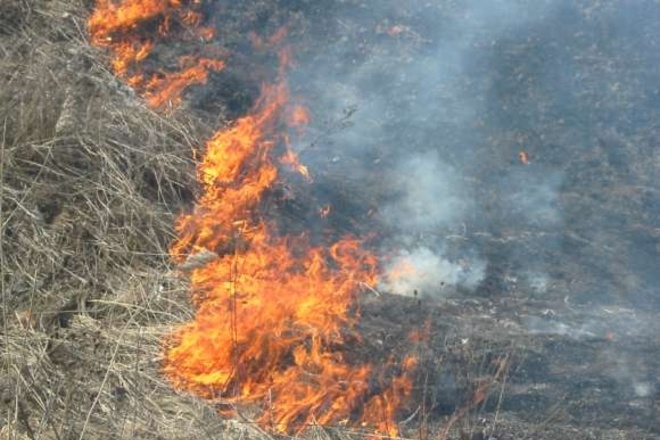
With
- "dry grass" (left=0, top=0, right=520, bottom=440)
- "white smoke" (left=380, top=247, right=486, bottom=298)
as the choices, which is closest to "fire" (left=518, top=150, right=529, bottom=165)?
"white smoke" (left=380, top=247, right=486, bottom=298)

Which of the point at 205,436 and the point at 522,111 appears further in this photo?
the point at 522,111

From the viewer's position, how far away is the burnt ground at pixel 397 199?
3.69 meters

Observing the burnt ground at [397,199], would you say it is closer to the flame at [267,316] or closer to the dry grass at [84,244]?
the dry grass at [84,244]

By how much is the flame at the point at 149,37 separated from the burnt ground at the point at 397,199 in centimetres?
15

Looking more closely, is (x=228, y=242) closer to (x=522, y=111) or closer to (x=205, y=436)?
(x=205, y=436)

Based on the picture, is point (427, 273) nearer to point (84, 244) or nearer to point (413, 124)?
point (413, 124)

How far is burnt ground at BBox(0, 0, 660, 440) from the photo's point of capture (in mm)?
3688

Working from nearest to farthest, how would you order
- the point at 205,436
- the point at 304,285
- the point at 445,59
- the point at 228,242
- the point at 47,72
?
the point at 205,436 < the point at 304,285 < the point at 228,242 < the point at 47,72 < the point at 445,59

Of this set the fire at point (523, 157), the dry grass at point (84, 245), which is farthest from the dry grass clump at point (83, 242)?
the fire at point (523, 157)

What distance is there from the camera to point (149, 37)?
19.1ft

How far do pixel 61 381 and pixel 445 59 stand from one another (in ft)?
12.9

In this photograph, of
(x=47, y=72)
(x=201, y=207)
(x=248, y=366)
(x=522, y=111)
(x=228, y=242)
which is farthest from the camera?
(x=522, y=111)

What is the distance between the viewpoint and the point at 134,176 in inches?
190

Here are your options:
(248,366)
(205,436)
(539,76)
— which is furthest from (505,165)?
(205,436)
